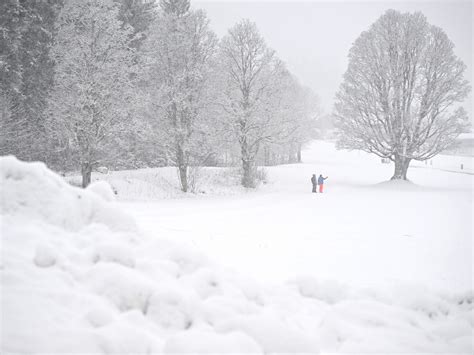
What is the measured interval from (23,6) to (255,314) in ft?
53.5

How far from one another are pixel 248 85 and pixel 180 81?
4646 mm

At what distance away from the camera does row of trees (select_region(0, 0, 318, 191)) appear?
1307 centimetres

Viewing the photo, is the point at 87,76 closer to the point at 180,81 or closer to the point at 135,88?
the point at 135,88

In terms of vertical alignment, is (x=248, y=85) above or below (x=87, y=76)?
above

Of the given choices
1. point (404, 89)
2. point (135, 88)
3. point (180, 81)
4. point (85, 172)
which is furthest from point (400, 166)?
point (85, 172)

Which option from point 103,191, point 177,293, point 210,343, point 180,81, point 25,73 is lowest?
point 210,343

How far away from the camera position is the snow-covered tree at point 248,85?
17500 millimetres

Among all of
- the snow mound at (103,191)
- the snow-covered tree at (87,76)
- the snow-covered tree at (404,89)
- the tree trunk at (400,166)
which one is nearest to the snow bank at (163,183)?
the snow-covered tree at (87,76)

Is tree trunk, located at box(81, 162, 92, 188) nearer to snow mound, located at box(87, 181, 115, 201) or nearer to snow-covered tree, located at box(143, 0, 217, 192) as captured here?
snow-covered tree, located at box(143, 0, 217, 192)

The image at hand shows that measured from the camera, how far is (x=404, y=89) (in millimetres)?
18547

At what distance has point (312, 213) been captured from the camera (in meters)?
10.6

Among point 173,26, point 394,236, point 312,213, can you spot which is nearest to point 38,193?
point 394,236

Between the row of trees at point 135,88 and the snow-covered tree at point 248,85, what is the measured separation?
6 cm

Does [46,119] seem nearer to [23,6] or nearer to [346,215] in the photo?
[23,6]
